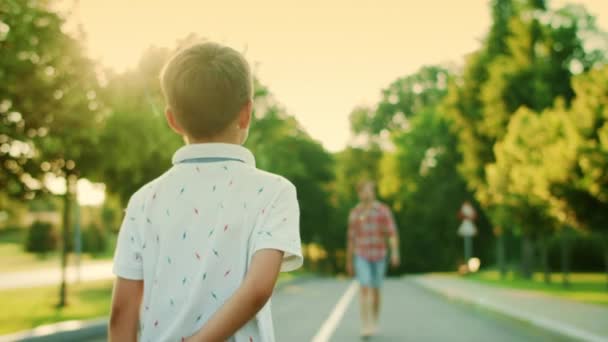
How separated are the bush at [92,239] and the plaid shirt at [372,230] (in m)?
56.1

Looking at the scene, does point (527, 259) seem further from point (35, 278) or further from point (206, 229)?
point (206, 229)

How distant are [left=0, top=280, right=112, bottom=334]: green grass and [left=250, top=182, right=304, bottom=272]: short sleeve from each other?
905 centimetres

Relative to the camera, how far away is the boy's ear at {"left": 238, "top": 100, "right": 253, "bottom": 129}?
2.26 metres

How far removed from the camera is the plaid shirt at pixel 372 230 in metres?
11.4

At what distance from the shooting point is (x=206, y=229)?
7.13ft

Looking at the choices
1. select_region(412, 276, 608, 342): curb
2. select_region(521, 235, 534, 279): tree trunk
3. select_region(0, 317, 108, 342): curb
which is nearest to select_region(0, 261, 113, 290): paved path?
select_region(0, 317, 108, 342): curb

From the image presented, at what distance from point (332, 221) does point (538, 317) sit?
4698 cm

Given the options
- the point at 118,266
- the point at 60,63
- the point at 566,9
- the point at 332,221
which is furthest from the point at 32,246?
the point at 118,266

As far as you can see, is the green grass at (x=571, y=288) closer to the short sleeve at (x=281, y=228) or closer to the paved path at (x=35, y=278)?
the paved path at (x=35, y=278)

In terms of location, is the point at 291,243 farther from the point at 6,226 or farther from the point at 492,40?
the point at 6,226

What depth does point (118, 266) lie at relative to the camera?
Result: 225 cm

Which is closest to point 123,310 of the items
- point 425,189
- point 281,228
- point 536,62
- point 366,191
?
point 281,228

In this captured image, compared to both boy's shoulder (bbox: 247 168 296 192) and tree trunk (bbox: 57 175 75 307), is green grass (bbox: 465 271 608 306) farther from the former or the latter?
boy's shoulder (bbox: 247 168 296 192)

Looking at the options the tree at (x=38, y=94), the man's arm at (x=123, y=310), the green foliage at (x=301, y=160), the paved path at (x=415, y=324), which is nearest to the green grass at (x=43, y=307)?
the tree at (x=38, y=94)
